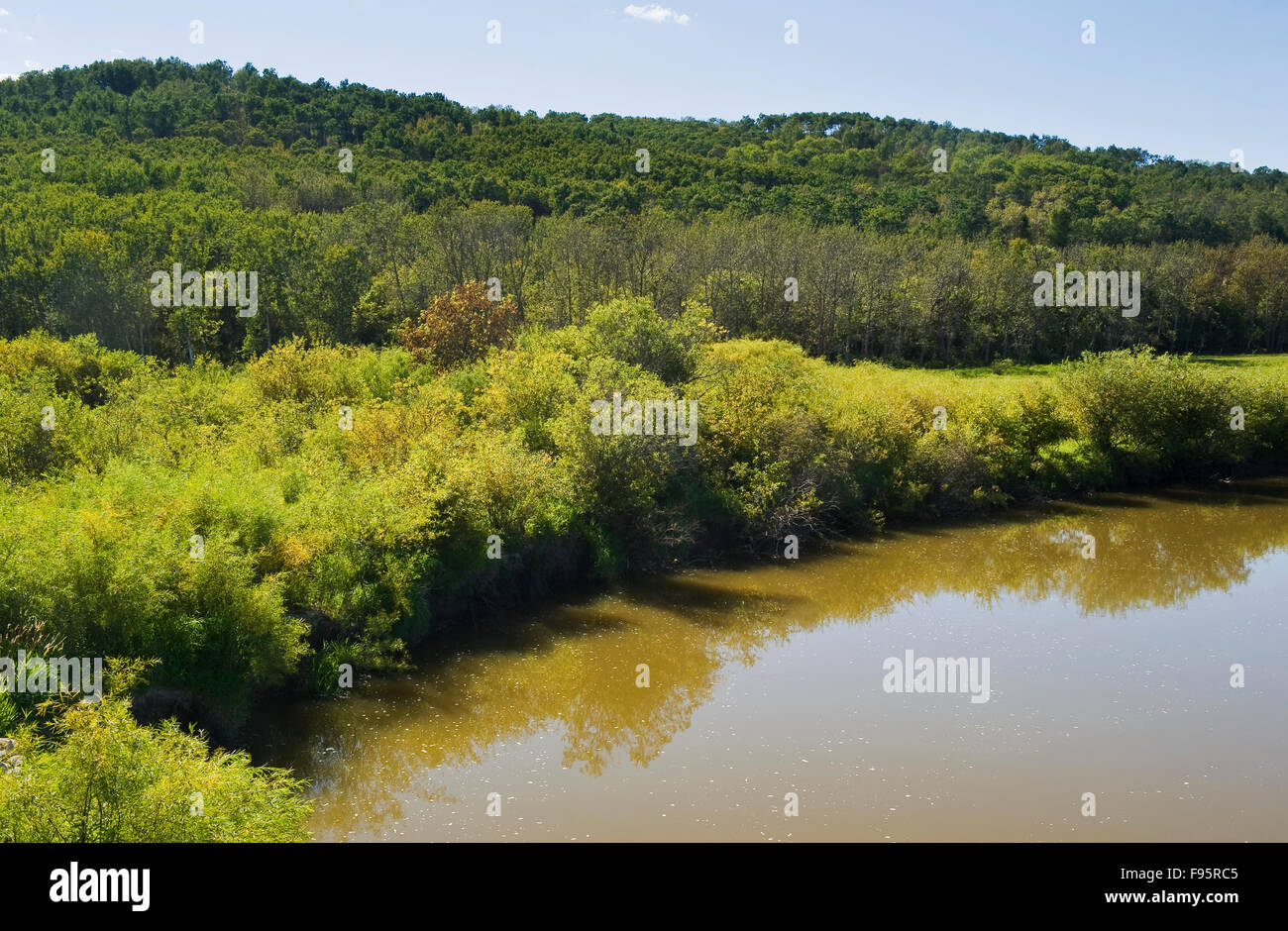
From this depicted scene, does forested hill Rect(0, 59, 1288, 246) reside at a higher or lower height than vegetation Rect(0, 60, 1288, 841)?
higher
